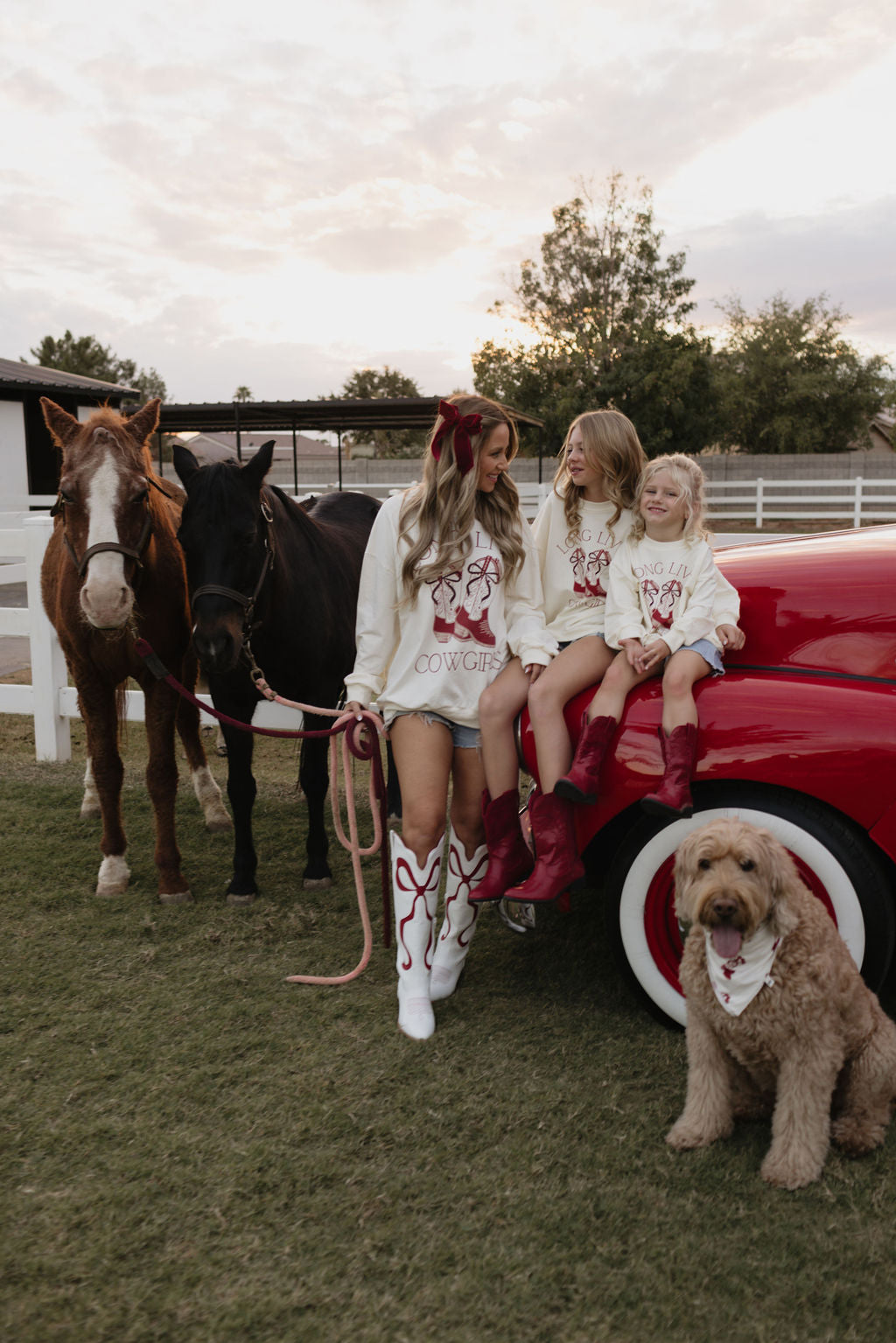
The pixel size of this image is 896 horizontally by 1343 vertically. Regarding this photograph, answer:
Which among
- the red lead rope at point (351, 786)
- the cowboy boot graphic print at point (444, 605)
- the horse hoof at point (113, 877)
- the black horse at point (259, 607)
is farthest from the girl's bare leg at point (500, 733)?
the horse hoof at point (113, 877)

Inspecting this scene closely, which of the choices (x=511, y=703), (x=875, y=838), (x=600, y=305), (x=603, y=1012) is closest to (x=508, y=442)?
(x=511, y=703)

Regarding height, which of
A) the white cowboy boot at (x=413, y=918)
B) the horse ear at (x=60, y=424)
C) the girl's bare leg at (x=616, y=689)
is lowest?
the white cowboy boot at (x=413, y=918)

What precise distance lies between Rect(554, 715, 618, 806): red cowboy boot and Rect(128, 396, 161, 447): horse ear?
2270 mm

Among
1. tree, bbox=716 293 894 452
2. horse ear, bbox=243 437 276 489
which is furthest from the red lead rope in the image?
tree, bbox=716 293 894 452

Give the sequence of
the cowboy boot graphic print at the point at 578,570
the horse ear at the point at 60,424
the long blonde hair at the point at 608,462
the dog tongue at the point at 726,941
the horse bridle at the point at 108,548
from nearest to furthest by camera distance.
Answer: the dog tongue at the point at 726,941 → the long blonde hair at the point at 608,462 → the cowboy boot graphic print at the point at 578,570 → the horse bridle at the point at 108,548 → the horse ear at the point at 60,424

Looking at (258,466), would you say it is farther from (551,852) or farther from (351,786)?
(551,852)

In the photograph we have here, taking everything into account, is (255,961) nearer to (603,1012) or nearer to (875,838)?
(603,1012)

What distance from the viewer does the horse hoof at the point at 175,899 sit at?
13.4 feet

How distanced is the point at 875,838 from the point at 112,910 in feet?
9.98

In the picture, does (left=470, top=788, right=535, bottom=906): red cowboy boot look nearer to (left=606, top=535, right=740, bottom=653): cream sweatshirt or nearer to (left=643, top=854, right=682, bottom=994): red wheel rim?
(left=643, top=854, right=682, bottom=994): red wheel rim

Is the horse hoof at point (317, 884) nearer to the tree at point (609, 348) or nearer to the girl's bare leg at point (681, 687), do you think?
the girl's bare leg at point (681, 687)

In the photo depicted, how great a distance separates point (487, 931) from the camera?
12.6ft

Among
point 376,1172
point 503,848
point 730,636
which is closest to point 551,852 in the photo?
point 503,848

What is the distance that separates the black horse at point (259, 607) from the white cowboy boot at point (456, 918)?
3.64ft
